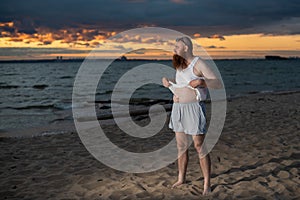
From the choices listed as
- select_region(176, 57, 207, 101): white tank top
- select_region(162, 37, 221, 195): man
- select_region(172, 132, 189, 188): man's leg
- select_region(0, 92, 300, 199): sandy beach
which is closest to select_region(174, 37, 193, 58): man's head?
select_region(162, 37, 221, 195): man

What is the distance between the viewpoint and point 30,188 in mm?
5176

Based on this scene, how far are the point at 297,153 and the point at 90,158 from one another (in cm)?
430

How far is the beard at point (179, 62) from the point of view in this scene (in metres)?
4.12

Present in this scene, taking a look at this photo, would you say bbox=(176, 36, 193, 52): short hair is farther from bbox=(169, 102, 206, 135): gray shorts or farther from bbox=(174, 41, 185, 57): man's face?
bbox=(169, 102, 206, 135): gray shorts

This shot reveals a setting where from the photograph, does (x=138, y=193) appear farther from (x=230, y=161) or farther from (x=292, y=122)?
(x=292, y=122)

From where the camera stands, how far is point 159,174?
5.59m

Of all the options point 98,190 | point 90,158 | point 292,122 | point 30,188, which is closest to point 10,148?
point 90,158

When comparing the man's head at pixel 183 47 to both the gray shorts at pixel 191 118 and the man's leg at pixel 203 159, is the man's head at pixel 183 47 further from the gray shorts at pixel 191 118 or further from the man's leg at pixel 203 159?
the man's leg at pixel 203 159

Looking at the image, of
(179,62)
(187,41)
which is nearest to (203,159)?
(179,62)

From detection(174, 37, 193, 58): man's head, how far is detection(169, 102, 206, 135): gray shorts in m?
0.66

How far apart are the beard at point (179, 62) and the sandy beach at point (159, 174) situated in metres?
1.84

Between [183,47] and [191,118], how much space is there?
921mm

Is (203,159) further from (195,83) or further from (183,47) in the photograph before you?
(183,47)

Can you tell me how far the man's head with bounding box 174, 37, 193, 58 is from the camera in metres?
4.11
